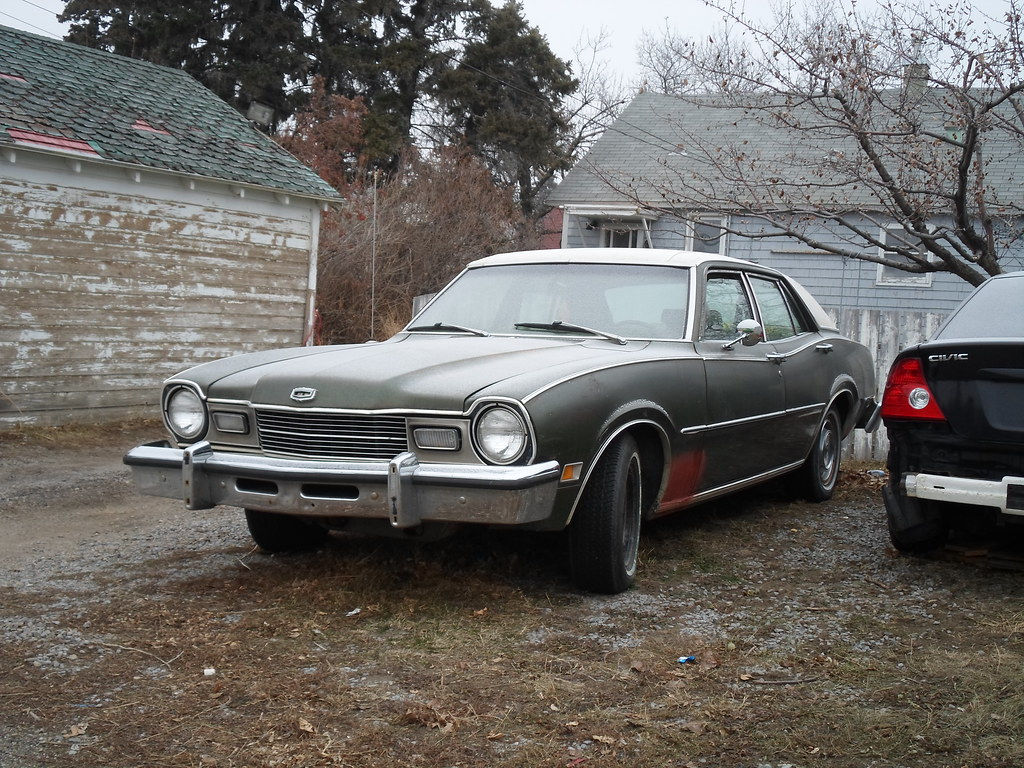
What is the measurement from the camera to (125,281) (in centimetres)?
1158

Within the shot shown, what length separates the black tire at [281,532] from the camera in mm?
5191

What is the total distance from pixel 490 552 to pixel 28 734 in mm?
2480

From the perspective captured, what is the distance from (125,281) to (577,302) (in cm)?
766

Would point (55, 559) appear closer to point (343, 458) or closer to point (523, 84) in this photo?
point (343, 458)

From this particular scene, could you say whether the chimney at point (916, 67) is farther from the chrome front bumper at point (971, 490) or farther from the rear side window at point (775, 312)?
the chrome front bumper at point (971, 490)

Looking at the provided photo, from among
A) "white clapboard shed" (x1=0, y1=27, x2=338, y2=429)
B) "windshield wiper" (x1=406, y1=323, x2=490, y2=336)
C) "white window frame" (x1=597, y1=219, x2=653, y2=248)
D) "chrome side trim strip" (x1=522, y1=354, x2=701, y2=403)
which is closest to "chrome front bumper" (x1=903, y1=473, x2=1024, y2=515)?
"chrome side trim strip" (x1=522, y1=354, x2=701, y2=403)

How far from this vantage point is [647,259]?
568cm

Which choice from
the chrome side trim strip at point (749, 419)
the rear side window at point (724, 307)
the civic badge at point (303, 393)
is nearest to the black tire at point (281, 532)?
the civic badge at point (303, 393)

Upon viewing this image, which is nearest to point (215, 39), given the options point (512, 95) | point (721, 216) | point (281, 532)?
point (512, 95)

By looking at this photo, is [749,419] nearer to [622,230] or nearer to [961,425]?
[961,425]

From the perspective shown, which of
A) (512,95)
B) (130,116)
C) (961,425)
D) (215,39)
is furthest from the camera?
(512,95)

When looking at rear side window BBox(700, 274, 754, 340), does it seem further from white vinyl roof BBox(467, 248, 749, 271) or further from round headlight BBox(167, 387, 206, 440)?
round headlight BBox(167, 387, 206, 440)

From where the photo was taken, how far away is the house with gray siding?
60.4 feet

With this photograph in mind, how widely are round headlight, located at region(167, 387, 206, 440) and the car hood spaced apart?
84 mm
